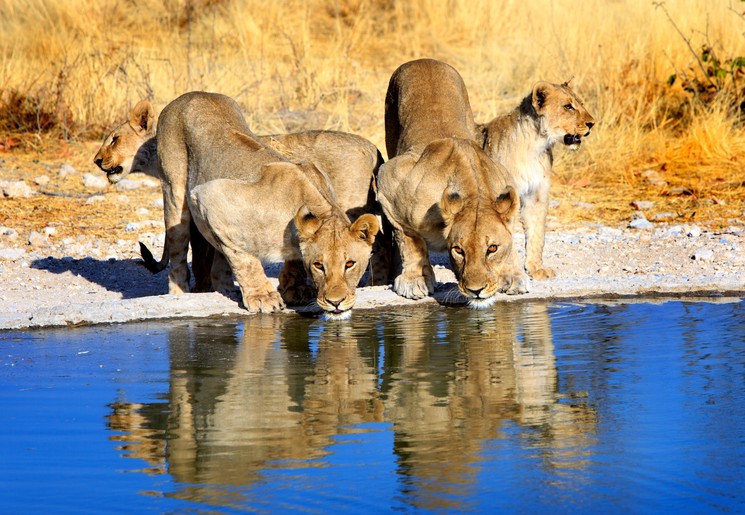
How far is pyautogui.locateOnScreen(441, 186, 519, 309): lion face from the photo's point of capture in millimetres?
7016

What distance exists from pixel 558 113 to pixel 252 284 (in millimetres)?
2709

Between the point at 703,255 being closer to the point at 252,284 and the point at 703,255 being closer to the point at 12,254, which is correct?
the point at 252,284

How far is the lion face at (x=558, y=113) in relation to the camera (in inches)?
338

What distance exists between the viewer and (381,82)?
15.6m

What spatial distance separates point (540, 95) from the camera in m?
8.62

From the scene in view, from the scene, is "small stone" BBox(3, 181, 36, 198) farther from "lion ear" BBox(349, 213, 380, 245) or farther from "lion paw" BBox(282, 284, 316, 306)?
"lion ear" BBox(349, 213, 380, 245)

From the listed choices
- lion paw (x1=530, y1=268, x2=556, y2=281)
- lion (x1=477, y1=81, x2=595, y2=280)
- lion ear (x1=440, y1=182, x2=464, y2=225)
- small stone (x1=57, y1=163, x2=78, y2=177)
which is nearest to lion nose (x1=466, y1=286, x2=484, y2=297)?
lion ear (x1=440, y1=182, x2=464, y2=225)

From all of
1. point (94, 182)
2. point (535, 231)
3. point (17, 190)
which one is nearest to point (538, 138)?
point (535, 231)

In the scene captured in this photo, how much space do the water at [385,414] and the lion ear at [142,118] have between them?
83.2 inches

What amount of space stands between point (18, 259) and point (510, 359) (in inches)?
194

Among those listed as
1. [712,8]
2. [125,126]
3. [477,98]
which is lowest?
[125,126]

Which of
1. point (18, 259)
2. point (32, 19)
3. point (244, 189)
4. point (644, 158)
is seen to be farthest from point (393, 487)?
point (32, 19)

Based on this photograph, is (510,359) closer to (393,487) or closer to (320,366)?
(320,366)

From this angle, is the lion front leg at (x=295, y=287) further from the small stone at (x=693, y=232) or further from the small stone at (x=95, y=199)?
the small stone at (x=95, y=199)
